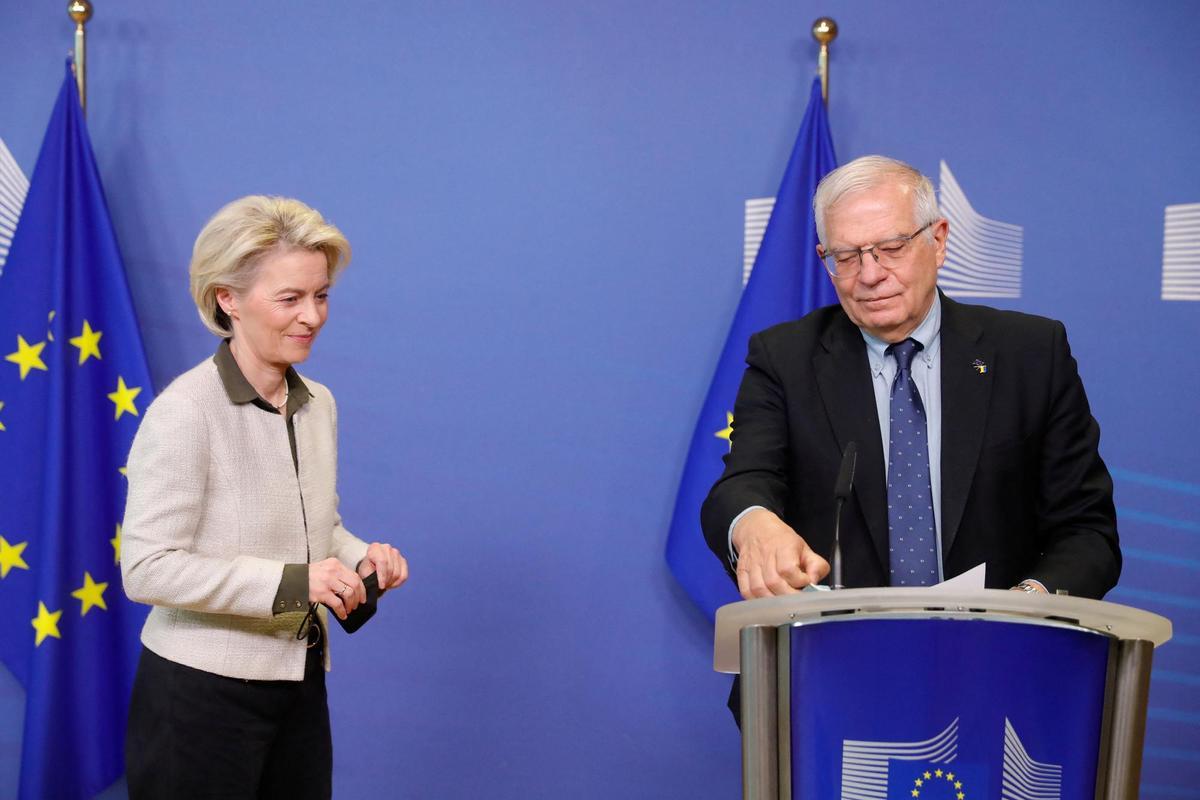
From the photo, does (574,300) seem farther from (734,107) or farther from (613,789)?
(613,789)

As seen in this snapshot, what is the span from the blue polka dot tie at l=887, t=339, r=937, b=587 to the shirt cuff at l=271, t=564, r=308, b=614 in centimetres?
93

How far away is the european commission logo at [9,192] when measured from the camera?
3215 millimetres

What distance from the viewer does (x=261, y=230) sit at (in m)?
2.00

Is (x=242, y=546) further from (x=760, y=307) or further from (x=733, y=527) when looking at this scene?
(x=760, y=307)

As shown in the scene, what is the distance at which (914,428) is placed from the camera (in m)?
1.85

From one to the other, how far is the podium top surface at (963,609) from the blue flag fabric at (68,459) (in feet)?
7.50

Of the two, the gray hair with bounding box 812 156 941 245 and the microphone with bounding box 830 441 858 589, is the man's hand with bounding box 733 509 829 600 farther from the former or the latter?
the gray hair with bounding box 812 156 941 245

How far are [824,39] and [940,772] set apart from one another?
7.63 ft

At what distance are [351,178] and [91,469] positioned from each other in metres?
1.02

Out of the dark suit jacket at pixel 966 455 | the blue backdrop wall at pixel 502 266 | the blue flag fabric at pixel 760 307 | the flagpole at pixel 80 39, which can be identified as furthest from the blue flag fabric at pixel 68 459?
the dark suit jacket at pixel 966 455

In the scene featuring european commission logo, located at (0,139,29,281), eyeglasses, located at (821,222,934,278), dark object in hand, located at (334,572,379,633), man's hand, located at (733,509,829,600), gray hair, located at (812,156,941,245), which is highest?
european commission logo, located at (0,139,29,281)

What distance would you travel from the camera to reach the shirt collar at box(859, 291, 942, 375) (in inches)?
75.6

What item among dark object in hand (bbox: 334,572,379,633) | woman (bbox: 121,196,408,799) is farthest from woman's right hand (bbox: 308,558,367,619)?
dark object in hand (bbox: 334,572,379,633)

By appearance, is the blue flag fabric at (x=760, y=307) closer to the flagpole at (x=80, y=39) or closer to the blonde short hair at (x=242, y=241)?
the blonde short hair at (x=242, y=241)
